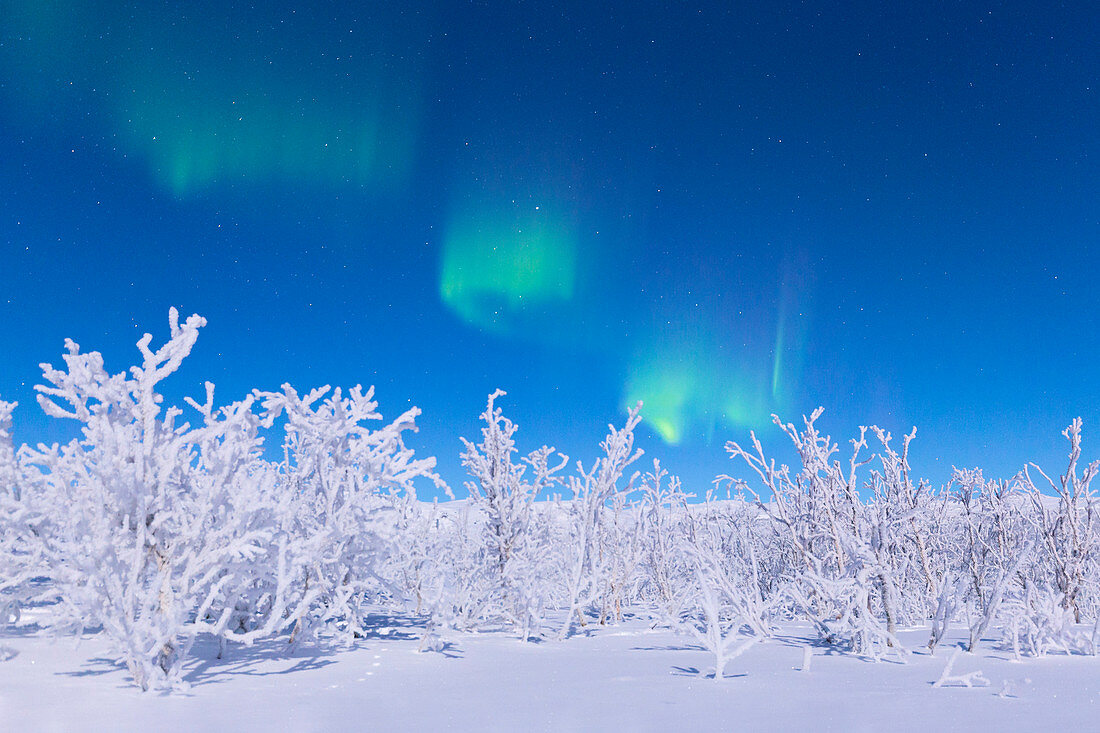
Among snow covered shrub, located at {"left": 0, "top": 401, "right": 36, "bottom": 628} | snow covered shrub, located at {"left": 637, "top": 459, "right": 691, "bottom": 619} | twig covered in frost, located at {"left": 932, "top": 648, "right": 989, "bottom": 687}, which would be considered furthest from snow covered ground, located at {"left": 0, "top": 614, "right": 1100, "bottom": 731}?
snow covered shrub, located at {"left": 637, "top": 459, "right": 691, "bottom": 619}

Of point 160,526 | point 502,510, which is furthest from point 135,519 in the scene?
point 502,510

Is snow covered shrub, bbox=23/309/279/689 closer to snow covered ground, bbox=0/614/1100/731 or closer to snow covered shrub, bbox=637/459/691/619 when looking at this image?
snow covered ground, bbox=0/614/1100/731

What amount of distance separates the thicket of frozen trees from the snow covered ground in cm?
38

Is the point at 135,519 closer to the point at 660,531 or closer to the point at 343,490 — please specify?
the point at 343,490

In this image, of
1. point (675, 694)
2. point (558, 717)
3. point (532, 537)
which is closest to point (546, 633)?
point (532, 537)

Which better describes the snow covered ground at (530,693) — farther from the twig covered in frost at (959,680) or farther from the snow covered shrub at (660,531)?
the snow covered shrub at (660,531)

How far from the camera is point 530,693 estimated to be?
5121 millimetres

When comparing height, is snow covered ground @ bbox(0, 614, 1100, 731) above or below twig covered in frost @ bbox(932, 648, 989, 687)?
below

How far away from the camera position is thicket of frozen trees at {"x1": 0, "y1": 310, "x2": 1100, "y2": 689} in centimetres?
519

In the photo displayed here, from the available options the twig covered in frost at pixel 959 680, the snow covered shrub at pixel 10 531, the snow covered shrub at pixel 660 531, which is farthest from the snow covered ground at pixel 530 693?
the snow covered shrub at pixel 660 531

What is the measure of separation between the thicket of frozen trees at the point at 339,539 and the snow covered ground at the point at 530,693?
0.38m

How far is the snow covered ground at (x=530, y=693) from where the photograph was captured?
13.3ft

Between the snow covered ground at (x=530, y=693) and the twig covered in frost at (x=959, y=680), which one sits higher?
the twig covered in frost at (x=959, y=680)

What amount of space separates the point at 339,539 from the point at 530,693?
312 cm
